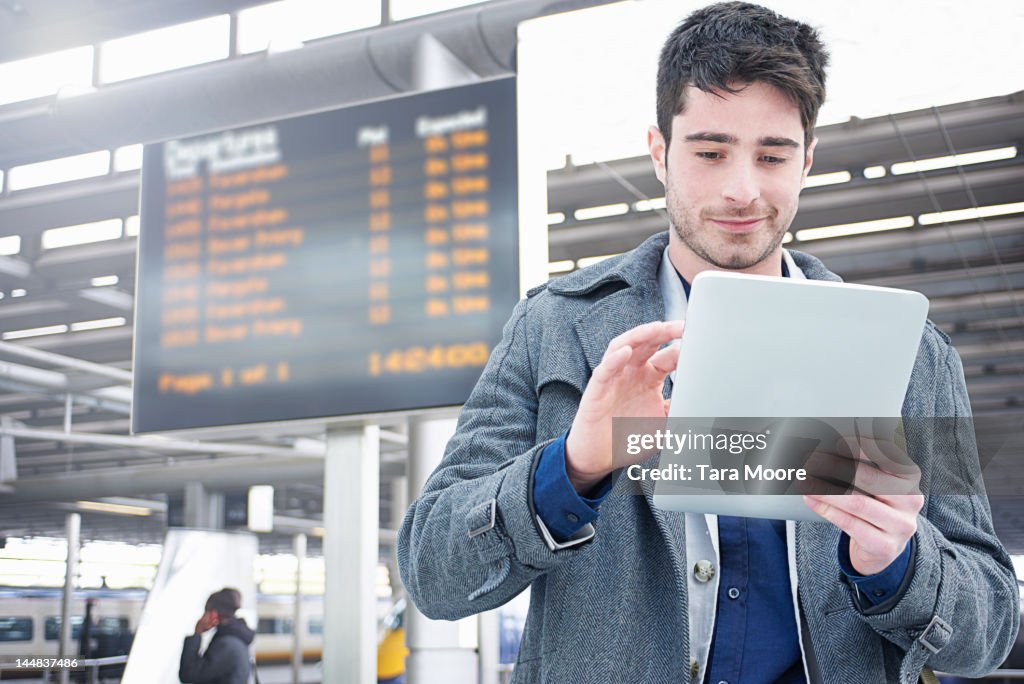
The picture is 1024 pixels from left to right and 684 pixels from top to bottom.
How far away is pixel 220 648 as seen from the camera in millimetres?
6164

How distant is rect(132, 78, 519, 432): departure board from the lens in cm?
343

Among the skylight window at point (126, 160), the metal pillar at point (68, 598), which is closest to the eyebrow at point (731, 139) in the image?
the skylight window at point (126, 160)

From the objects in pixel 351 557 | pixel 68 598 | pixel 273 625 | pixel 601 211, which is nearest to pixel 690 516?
pixel 351 557

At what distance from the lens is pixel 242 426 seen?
11.8ft

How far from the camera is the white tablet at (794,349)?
0.97 metres

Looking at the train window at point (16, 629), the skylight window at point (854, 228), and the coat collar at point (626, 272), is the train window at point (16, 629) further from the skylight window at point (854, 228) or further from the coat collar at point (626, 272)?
the coat collar at point (626, 272)

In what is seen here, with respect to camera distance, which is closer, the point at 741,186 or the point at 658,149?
the point at 741,186

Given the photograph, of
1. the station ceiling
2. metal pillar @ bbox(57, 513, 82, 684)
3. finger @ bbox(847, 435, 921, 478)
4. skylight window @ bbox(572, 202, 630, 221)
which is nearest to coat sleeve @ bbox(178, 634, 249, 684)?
the station ceiling

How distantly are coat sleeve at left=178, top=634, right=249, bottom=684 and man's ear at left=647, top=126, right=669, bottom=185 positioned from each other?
540cm

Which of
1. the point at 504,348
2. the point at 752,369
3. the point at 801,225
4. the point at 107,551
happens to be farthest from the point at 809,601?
the point at 107,551

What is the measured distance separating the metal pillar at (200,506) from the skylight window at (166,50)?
10.2m

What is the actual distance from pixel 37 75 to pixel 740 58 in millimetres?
5660

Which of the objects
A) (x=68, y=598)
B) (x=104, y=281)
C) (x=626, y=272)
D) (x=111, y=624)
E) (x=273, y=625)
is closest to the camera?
(x=626, y=272)

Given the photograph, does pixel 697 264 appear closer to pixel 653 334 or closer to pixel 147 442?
pixel 653 334
